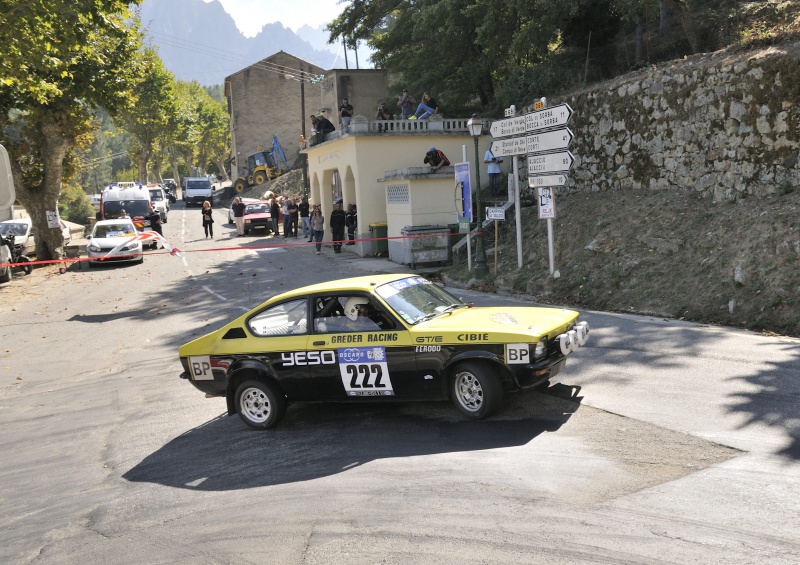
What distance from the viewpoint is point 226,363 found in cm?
842

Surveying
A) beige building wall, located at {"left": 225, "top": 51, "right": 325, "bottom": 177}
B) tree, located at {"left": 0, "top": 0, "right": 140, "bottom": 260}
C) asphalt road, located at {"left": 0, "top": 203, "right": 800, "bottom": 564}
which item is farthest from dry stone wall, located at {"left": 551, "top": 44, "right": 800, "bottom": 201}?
beige building wall, located at {"left": 225, "top": 51, "right": 325, "bottom": 177}

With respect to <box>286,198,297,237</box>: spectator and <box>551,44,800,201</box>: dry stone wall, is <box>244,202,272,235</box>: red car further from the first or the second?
<box>551,44,800,201</box>: dry stone wall

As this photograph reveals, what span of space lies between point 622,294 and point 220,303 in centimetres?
955

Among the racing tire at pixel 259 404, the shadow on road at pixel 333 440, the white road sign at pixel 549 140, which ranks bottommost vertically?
the shadow on road at pixel 333 440

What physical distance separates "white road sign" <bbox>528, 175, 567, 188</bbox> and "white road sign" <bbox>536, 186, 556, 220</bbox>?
161 mm

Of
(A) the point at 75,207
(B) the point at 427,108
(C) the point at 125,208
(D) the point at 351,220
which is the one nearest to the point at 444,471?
(B) the point at 427,108

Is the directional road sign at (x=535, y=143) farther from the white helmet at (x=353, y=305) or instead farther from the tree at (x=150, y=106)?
the tree at (x=150, y=106)

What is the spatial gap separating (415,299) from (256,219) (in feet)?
97.1

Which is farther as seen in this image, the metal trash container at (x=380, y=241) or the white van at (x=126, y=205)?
the white van at (x=126, y=205)

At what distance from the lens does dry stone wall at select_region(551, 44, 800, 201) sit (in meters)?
14.1

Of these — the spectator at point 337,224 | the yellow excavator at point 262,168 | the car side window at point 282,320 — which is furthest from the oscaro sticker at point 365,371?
the yellow excavator at point 262,168

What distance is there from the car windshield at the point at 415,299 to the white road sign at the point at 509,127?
877 centimetres

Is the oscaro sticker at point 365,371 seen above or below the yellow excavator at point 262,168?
below

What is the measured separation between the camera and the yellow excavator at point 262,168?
6166 centimetres
